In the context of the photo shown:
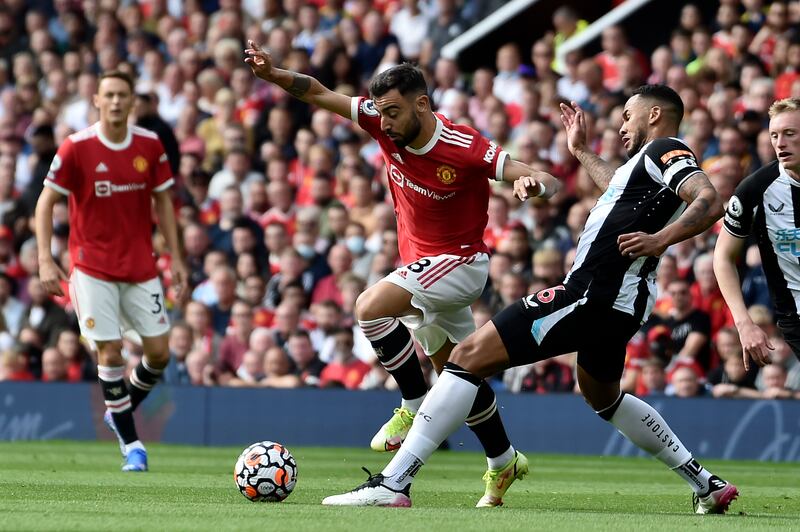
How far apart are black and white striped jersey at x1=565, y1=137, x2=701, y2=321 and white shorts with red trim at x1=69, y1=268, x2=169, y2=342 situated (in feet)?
14.5

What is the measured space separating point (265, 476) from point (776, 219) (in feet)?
10.2

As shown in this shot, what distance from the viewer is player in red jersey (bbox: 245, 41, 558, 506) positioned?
833 centimetres

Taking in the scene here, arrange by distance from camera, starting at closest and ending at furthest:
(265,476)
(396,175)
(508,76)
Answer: (265,476), (396,175), (508,76)

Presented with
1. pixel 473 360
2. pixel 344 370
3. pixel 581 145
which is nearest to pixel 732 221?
pixel 581 145

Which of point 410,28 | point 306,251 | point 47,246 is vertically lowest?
point 306,251

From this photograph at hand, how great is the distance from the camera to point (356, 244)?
16828 millimetres

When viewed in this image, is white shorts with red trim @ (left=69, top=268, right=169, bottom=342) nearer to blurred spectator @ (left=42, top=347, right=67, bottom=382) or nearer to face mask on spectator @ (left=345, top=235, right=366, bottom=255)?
blurred spectator @ (left=42, top=347, right=67, bottom=382)

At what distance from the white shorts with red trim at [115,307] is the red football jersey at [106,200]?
74 millimetres

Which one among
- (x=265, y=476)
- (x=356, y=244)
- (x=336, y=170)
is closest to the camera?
(x=265, y=476)

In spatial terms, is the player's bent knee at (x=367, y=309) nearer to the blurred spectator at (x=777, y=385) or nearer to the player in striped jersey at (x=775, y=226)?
the player in striped jersey at (x=775, y=226)

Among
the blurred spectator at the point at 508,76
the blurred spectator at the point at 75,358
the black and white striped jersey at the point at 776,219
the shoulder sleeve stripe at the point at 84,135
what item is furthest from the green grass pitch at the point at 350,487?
the blurred spectator at the point at 508,76

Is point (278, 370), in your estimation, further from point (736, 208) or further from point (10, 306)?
point (736, 208)

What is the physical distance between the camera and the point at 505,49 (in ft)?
60.2

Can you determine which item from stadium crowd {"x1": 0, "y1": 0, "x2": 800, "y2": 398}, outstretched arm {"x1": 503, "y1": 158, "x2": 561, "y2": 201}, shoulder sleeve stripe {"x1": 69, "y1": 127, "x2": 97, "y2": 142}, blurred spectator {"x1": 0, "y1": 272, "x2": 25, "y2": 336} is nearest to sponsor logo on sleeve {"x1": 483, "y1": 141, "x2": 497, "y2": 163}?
outstretched arm {"x1": 503, "y1": 158, "x2": 561, "y2": 201}
